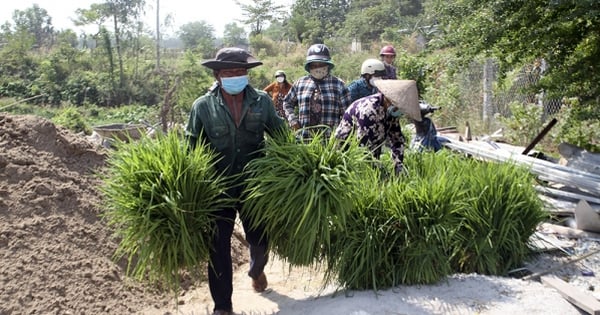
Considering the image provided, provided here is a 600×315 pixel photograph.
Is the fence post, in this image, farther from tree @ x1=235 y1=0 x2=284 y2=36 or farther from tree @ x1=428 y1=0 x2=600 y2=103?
tree @ x1=235 y1=0 x2=284 y2=36

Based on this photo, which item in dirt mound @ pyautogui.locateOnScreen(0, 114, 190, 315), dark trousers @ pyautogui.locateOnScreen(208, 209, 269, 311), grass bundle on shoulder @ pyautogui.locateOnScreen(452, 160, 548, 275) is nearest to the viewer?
dark trousers @ pyautogui.locateOnScreen(208, 209, 269, 311)

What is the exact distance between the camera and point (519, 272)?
12.7ft

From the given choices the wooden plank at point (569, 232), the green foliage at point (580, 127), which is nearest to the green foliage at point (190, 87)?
the green foliage at point (580, 127)

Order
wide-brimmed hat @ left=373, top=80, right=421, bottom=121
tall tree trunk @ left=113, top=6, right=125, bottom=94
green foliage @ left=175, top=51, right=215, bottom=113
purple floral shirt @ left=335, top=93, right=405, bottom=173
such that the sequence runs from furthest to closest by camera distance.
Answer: tall tree trunk @ left=113, top=6, right=125, bottom=94 < green foliage @ left=175, top=51, right=215, bottom=113 < purple floral shirt @ left=335, top=93, right=405, bottom=173 < wide-brimmed hat @ left=373, top=80, right=421, bottom=121

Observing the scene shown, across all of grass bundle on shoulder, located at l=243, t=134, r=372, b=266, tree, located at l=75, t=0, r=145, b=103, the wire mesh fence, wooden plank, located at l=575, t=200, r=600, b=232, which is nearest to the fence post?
the wire mesh fence

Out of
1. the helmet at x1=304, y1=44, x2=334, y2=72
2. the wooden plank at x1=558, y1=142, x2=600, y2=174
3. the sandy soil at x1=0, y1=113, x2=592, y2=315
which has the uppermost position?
the helmet at x1=304, y1=44, x2=334, y2=72

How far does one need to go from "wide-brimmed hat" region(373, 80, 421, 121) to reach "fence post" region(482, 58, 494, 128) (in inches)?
301

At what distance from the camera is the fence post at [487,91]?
1098 centimetres

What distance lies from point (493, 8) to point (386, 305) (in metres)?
3.21

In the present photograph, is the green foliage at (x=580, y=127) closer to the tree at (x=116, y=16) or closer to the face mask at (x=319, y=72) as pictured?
the face mask at (x=319, y=72)

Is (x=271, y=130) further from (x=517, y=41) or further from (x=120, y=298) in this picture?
(x=517, y=41)

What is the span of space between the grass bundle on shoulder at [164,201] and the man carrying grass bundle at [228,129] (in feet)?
0.51

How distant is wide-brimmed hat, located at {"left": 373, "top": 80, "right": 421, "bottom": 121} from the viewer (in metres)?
3.83

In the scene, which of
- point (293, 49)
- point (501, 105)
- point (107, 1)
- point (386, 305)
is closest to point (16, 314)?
point (386, 305)
